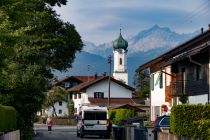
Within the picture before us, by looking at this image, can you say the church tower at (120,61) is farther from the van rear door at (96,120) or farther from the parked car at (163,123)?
the parked car at (163,123)

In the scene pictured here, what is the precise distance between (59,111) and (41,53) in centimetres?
9919

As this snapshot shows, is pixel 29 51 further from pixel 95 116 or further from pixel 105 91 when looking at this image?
pixel 105 91

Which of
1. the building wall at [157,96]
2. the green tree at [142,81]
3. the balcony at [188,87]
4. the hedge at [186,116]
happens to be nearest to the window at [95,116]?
the balcony at [188,87]

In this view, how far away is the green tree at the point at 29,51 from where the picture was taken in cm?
1989

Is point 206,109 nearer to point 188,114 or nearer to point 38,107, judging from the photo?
point 188,114

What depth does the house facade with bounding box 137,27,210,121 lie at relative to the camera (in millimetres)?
42531

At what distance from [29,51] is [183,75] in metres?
17.4

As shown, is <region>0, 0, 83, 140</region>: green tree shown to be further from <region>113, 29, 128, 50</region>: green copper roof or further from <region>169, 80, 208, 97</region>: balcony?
<region>113, 29, 128, 50</region>: green copper roof

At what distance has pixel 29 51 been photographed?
3597 centimetres

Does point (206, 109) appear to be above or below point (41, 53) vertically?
below

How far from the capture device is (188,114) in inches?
907

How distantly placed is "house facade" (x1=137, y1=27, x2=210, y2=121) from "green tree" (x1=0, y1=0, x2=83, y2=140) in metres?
7.97

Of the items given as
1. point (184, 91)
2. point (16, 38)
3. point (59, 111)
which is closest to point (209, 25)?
point (184, 91)

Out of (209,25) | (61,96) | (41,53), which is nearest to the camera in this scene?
(41,53)
